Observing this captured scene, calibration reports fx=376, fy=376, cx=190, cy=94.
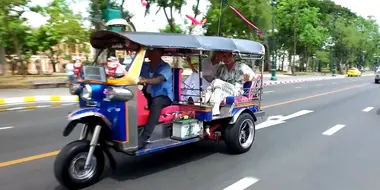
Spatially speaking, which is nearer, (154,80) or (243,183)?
(243,183)

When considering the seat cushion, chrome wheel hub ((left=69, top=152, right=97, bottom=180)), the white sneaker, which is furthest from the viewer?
the white sneaker

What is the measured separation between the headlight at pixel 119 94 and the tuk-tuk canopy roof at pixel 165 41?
0.70m

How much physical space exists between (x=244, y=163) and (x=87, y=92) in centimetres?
274

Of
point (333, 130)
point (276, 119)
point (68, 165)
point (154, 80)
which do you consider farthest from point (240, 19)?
point (68, 165)

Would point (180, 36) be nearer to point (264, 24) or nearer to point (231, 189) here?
point (231, 189)

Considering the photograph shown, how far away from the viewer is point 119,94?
4.54 m

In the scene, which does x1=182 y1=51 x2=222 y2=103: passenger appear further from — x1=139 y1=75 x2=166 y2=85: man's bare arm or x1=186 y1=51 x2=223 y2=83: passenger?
x1=139 y1=75 x2=166 y2=85: man's bare arm

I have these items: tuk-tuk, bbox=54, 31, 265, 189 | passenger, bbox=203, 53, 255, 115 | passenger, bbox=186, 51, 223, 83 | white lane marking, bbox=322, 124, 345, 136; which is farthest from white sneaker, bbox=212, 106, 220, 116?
white lane marking, bbox=322, 124, 345, 136

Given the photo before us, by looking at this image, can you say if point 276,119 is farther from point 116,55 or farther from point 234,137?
point 116,55

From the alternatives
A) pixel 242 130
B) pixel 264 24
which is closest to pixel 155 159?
pixel 242 130

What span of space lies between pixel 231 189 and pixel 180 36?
91.4 inches

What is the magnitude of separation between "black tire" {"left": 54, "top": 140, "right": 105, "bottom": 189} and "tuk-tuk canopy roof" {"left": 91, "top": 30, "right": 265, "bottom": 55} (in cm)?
148

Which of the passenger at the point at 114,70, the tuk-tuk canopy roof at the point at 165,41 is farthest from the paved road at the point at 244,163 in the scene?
the tuk-tuk canopy roof at the point at 165,41

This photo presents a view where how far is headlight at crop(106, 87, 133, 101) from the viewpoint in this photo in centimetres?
454
